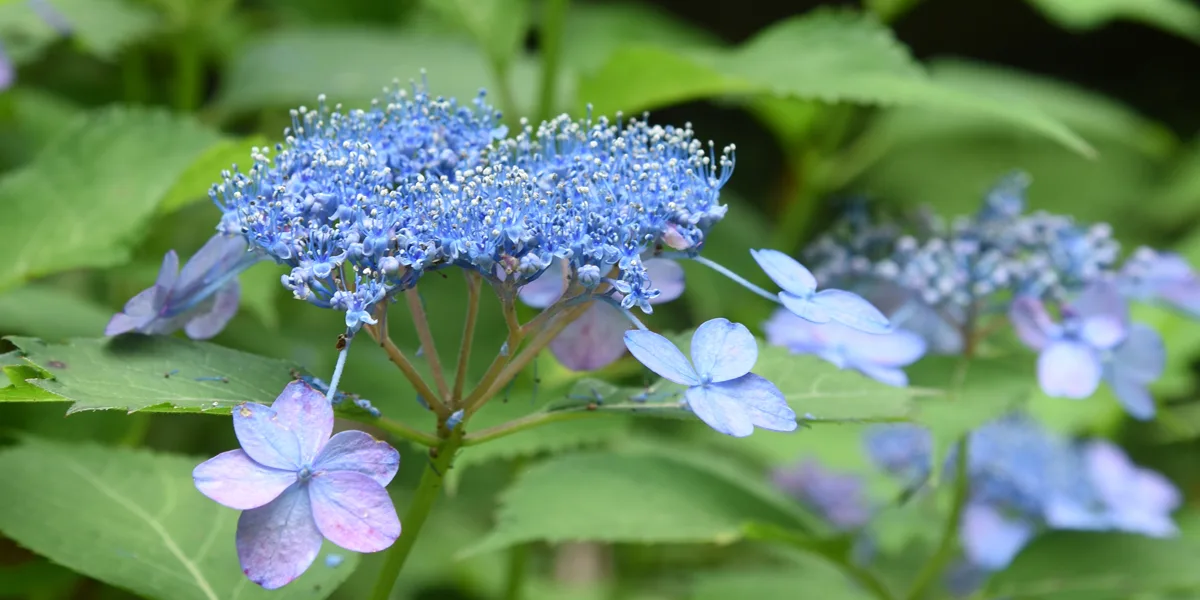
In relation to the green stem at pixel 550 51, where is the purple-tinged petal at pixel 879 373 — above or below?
below

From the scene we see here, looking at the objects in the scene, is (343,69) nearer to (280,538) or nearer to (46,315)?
(46,315)

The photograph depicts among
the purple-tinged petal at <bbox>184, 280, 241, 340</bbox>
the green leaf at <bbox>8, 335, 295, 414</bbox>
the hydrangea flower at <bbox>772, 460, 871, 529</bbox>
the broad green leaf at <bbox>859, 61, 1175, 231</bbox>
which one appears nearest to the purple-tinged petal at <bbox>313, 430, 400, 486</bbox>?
the green leaf at <bbox>8, 335, 295, 414</bbox>

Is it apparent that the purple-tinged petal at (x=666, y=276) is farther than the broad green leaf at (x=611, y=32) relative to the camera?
No

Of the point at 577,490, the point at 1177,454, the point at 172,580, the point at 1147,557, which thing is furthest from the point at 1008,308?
the point at 1177,454

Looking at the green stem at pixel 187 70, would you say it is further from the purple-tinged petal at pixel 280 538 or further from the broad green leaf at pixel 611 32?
the purple-tinged petal at pixel 280 538

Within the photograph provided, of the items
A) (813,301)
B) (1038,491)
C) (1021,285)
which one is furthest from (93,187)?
(1038,491)

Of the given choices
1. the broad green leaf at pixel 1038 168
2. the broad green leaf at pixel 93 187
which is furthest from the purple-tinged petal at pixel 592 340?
the broad green leaf at pixel 1038 168

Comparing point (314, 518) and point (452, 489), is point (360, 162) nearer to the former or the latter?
point (314, 518)

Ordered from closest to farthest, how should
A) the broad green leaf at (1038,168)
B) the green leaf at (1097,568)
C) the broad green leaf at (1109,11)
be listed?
the green leaf at (1097,568) < the broad green leaf at (1109,11) < the broad green leaf at (1038,168)
